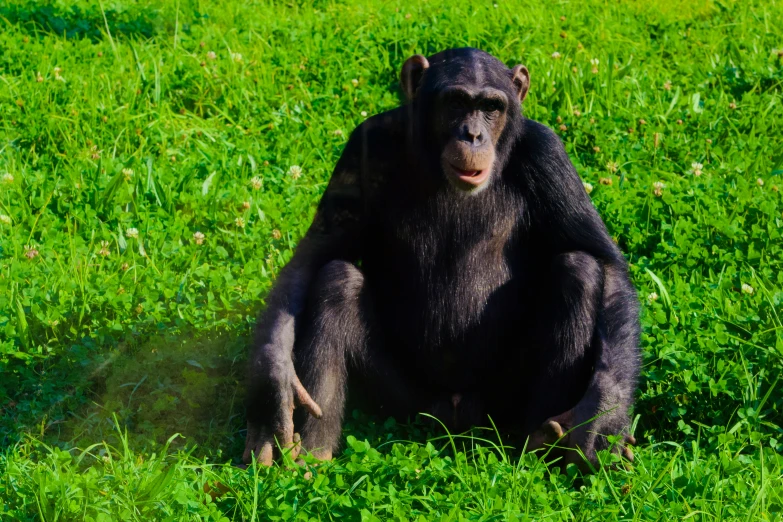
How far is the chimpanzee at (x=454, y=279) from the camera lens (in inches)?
158

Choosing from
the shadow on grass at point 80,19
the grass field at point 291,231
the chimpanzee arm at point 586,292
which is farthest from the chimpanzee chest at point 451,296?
the shadow on grass at point 80,19

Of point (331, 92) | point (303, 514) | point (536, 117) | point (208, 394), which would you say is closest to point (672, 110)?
point (536, 117)

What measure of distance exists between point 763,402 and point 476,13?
14.1 ft

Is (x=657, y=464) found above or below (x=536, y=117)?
below

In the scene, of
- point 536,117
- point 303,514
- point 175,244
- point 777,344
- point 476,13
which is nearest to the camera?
point 303,514

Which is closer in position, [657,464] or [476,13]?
[657,464]

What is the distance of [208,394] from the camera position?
14.5ft


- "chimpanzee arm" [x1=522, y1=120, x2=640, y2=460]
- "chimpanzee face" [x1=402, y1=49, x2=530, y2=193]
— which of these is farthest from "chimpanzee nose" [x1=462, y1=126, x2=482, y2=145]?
"chimpanzee arm" [x1=522, y1=120, x2=640, y2=460]

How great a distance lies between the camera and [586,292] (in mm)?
3998

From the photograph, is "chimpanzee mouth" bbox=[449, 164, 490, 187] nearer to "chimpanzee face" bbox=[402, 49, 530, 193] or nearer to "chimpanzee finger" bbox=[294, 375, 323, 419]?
"chimpanzee face" bbox=[402, 49, 530, 193]

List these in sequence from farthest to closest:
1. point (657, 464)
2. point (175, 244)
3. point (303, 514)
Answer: point (175, 244), point (657, 464), point (303, 514)

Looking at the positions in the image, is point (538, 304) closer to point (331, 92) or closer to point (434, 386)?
point (434, 386)

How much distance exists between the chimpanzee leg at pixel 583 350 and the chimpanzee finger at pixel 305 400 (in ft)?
2.78

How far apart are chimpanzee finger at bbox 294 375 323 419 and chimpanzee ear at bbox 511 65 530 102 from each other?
1.63m
